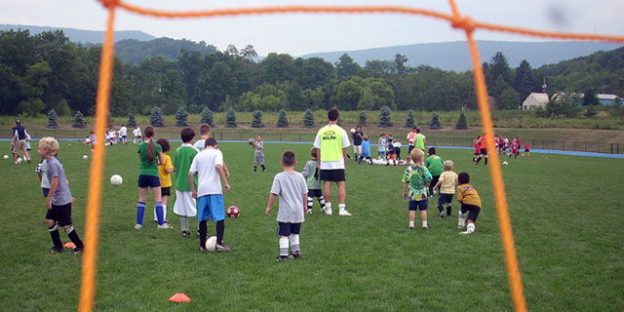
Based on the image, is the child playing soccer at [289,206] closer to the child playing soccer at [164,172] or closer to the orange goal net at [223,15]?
the child playing soccer at [164,172]

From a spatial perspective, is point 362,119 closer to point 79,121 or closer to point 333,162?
point 79,121

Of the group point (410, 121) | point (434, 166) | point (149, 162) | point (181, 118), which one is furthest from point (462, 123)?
point (149, 162)

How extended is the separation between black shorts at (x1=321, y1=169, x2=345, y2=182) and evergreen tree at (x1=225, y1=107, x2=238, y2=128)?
50.2 m

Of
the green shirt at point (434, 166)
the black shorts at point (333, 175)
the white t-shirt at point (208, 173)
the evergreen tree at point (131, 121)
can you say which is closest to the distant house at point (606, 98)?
the evergreen tree at point (131, 121)

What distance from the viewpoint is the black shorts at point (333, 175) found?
35.3 feet

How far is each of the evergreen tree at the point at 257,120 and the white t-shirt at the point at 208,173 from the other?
53.5 metres

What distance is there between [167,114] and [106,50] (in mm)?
70937

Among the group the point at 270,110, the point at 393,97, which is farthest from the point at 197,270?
the point at 393,97

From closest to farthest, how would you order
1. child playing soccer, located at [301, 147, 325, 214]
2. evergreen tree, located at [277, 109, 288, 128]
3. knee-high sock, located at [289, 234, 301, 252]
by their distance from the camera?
knee-high sock, located at [289, 234, 301, 252] → child playing soccer, located at [301, 147, 325, 214] → evergreen tree, located at [277, 109, 288, 128]

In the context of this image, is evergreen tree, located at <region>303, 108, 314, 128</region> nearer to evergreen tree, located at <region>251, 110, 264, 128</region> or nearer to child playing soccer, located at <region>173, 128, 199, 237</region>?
evergreen tree, located at <region>251, 110, 264, 128</region>

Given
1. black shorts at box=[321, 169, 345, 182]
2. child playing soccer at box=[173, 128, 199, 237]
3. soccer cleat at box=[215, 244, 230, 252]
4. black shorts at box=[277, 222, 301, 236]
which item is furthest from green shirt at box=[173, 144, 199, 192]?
black shorts at box=[321, 169, 345, 182]

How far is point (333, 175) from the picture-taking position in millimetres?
10828

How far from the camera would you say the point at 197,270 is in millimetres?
7086

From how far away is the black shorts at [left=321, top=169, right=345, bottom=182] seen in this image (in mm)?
10766
